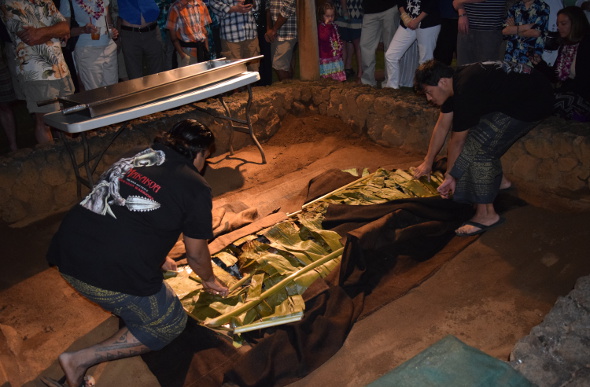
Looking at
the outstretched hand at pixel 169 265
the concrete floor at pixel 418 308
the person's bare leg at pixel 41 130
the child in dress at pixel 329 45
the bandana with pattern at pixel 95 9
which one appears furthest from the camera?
the child in dress at pixel 329 45

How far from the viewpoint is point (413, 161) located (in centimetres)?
558

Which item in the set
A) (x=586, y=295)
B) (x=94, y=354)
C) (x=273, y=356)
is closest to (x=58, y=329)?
(x=94, y=354)

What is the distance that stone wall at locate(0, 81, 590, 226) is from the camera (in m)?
4.60

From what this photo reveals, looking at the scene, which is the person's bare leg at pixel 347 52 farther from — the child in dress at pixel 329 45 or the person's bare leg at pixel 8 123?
the person's bare leg at pixel 8 123

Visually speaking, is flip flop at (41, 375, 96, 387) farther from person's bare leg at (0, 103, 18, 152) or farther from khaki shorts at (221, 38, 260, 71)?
khaki shorts at (221, 38, 260, 71)

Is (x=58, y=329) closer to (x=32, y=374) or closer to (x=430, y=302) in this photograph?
(x=32, y=374)

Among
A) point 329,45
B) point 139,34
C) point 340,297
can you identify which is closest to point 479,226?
point 340,297

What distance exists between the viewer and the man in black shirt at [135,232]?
102 inches

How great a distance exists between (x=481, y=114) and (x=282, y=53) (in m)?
4.12

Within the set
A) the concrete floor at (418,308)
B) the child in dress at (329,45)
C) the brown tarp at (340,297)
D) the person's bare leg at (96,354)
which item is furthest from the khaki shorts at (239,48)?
the person's bare leg at (96,354)

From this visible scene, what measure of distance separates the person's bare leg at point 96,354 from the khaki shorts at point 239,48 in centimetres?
468

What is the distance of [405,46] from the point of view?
6.28m

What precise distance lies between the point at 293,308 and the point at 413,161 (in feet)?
9.51

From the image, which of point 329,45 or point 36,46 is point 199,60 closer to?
point 329,45
